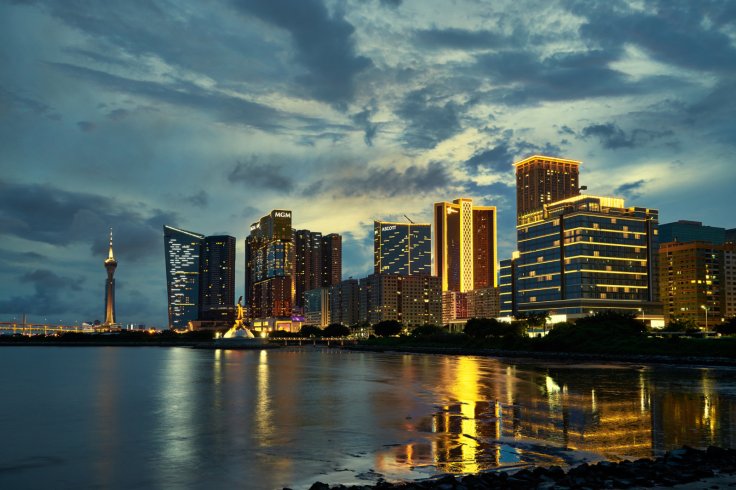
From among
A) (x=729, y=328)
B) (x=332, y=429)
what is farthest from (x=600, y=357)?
(x=332, y=429)

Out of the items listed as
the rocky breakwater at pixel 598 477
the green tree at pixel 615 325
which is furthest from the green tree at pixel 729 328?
the rocky breakwater at pixel 598 477

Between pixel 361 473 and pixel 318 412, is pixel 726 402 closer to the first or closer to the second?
pixel 318 412

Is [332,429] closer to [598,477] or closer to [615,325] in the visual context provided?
[598,477]

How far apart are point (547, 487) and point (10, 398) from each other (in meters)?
62.4

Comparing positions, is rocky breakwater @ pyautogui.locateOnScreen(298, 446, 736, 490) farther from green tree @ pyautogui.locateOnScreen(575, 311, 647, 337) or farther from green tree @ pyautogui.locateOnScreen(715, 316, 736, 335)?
green tree @ pyautogui.locateOnScreen(715, 316, 736, 335)

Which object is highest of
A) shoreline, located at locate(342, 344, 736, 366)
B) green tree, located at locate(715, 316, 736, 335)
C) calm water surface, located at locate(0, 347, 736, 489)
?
green tree, located at locate(715, 316, 736, 335)

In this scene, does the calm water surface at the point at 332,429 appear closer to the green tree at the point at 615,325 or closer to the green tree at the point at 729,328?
the green tree at the point at 615,325

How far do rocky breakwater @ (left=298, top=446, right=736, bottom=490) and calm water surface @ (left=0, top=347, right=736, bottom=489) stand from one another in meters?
3.52

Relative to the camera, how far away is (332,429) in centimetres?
4244

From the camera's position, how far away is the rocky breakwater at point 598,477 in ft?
78.1

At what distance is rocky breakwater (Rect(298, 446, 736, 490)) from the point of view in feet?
78.1

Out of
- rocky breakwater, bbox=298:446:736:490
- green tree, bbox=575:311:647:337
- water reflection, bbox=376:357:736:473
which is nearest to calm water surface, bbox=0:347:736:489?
water reflection, bbox=376:357:736:473

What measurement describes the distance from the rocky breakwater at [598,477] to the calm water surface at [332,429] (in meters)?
3.52

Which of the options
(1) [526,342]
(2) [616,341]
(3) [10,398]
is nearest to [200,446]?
(3) [10,398]
